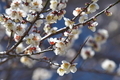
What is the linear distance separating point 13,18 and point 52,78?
3.90m

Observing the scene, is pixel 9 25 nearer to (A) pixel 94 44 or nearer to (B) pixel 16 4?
(B) pixel 16 4

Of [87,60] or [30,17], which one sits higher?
[87,60]

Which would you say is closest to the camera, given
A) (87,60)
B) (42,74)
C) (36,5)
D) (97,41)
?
(36,5)

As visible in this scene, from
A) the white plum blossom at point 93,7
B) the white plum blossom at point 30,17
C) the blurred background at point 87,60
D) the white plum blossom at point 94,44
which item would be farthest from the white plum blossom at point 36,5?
the blurred background at point 87,60

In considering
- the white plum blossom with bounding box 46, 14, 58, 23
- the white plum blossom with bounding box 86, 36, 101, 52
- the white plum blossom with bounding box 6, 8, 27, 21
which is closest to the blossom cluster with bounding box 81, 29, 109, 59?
the white plum blossom with bounding box 86, 36, 101, 52

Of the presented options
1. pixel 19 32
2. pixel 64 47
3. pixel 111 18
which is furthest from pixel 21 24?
pixel 111 18

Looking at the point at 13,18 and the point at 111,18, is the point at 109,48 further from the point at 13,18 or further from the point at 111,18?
the point at 13,18

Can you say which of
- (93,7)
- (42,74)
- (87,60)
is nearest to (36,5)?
(93,7)

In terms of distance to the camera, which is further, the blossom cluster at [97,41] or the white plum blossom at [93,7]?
the blossom cluster at [97,41]

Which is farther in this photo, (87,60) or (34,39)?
(87,60)

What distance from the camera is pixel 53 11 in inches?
73.3

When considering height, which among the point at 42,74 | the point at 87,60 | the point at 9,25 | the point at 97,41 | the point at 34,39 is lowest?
the point at 34,39

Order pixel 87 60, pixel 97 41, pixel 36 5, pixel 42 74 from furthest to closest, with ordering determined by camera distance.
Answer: pixel 42 74 → pixel 87 60 → pixel 97 41 → pixel 36 5

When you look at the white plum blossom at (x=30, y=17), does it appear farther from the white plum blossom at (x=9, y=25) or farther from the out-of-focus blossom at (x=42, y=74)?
the out-of-focus blossom at (x=42, y=74)
